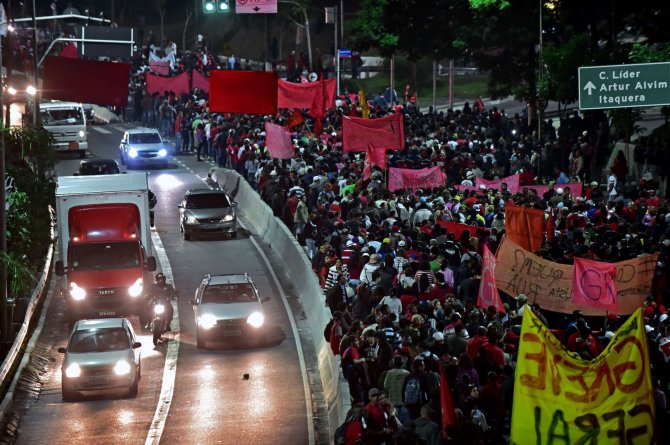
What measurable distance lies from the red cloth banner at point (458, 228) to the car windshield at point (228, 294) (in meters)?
4.23

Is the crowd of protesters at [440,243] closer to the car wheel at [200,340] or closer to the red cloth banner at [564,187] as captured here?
the red cloth banner at [564,187]

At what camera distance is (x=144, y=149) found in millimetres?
53125

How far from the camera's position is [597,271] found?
72.8ft

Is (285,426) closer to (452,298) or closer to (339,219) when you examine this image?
(452,298)

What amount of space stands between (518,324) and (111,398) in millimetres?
8392

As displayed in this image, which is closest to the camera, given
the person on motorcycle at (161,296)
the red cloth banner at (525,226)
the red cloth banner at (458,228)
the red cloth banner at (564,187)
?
the red cloth banner at (525,226)

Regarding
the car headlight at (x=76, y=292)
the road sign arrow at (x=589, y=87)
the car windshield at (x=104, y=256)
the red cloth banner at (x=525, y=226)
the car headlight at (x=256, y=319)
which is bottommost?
the car headlight at (x=256, y=319)

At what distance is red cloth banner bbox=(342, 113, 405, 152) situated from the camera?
36938mm

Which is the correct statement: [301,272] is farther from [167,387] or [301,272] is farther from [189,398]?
[189,398]

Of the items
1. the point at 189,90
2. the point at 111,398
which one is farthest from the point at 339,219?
the point at 189,90

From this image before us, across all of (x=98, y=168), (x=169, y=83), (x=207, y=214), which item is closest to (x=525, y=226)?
(x=207, y=214)

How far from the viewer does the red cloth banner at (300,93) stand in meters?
46.0

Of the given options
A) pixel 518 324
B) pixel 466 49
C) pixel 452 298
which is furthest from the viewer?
pixel 466 49

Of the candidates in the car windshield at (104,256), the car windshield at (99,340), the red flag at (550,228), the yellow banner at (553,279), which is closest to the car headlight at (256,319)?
the car windshield at (104,256)
